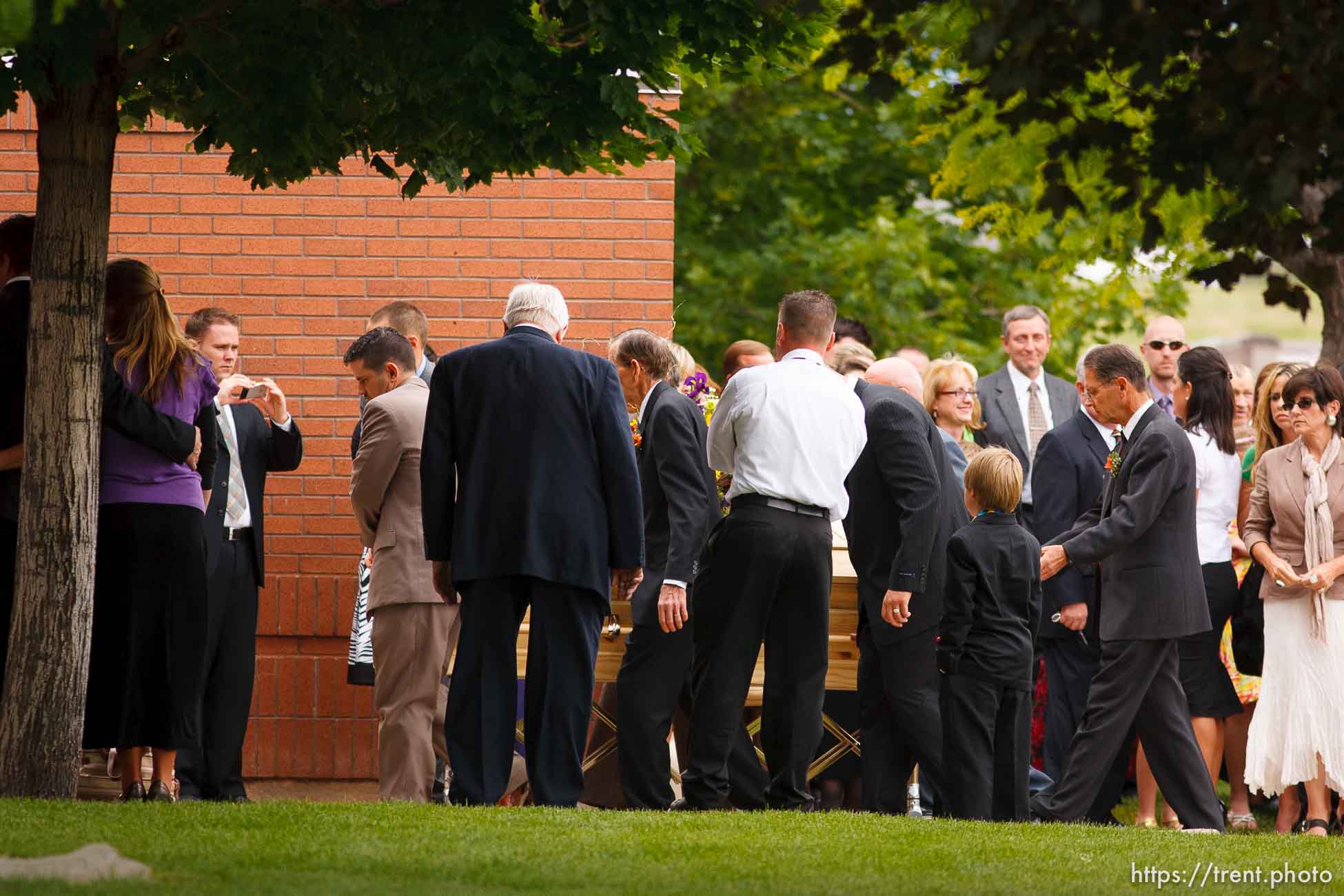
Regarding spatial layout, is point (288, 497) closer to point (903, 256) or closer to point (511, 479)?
point (511, 479)

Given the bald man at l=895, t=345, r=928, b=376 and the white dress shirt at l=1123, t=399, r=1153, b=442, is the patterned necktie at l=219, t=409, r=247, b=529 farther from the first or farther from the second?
the bald man at l=895, t=345, r=928, b=376

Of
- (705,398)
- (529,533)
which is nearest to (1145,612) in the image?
(705,398)

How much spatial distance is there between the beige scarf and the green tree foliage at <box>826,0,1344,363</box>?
3.95 meters

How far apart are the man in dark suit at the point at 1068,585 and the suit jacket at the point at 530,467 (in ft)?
9.08

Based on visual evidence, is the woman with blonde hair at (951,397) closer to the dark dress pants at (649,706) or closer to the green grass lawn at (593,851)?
the dark dress pants at (649,706)

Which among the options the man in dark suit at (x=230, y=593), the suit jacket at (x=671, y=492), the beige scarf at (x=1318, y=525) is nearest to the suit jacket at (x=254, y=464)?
the man in dark suit at (x=230, y=593)

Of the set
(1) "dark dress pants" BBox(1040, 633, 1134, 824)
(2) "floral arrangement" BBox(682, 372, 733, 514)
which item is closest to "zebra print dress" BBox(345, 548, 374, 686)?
(2) "floral arrangement" BBox(682, 372, 733, 514)

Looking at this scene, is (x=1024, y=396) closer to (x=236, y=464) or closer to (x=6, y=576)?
(x=236, y=464)

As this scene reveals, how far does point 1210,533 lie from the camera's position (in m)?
9.70

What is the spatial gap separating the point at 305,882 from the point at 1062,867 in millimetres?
2604

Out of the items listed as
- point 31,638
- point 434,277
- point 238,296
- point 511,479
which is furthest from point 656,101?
point 31,638

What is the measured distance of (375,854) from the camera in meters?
5.86

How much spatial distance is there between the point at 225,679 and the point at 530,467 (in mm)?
2308

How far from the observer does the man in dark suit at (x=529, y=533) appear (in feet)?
24.3
